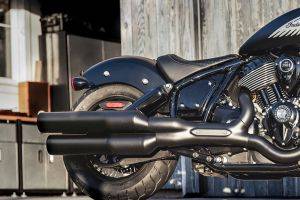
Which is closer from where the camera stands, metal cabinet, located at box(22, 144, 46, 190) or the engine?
the engine

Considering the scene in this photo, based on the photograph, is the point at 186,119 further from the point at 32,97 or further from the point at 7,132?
the point at 32,97

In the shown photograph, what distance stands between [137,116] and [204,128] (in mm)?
402

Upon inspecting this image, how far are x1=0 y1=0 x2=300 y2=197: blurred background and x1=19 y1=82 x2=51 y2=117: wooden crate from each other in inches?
0.5

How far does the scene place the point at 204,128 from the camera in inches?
187

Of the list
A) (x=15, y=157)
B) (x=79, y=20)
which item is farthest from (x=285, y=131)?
(x=79, y=20)

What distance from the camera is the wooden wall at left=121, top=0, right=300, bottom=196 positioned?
23.7 ft

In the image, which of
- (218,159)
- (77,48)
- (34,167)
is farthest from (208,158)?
(77,48)

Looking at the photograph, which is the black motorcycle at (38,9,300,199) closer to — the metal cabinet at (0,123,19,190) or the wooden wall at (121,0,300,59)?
the wooden wall at (121,0,300,59)

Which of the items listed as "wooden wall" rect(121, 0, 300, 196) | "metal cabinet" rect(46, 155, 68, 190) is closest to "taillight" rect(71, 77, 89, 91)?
"wooden wall" rect(121, 0, 300, 196)

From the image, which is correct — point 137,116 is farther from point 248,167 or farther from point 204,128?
point 248,167

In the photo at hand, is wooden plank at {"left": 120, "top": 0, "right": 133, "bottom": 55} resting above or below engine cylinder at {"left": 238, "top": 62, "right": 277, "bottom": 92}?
above

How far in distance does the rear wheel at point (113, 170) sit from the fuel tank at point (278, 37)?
82 cm

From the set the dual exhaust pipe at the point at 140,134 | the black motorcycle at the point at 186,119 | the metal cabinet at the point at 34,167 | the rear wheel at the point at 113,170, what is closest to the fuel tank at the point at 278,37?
the black motorcycle at the point at 186,119

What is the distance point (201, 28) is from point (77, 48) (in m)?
3.29
